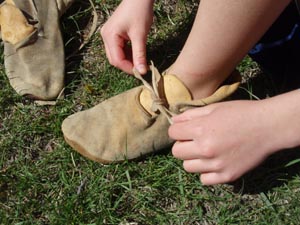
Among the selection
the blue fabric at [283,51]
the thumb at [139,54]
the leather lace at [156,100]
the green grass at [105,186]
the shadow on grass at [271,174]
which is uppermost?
the blue fabric at [283,51]

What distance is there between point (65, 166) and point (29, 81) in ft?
0.98

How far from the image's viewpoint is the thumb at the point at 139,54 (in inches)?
63.0

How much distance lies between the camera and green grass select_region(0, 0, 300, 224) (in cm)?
157

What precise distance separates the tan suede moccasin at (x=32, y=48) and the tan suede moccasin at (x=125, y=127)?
0.19m

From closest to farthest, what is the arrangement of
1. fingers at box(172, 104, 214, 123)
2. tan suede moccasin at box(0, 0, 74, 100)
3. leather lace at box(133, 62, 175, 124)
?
→ 1. fingers at box(172, 104, 214, 123)
2. leather lace at box(133, 62, 175, 124)
3. tan suede moccasin at box(0, 0, 74, 100)

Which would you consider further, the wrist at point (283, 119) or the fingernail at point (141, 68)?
the fingernail at point (141, 68)

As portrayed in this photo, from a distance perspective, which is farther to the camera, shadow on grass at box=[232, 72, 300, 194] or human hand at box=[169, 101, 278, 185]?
shadow on grass at box=[232, 72, 300, 194]

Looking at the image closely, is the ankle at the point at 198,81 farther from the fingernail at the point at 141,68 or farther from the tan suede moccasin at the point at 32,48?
the tan suede moccasin at the point at 32,48

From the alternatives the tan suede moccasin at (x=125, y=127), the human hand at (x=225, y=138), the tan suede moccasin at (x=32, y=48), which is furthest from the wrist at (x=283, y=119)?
the tan suede moccasin at (x=32, y=48)

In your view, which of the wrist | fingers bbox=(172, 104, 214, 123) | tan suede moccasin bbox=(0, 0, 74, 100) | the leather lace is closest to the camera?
the wrist

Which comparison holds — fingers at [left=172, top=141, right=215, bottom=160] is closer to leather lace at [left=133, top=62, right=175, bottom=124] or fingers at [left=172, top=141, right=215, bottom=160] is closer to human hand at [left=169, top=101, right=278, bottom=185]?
human hand at [left=169, top=101, right=278, bottom=185]

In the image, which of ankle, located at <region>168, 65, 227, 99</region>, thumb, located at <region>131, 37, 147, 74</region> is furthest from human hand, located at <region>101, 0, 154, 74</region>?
ankle, located at <region>168, 65, 227, 99</region>

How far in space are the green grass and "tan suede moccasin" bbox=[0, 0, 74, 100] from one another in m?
0.05

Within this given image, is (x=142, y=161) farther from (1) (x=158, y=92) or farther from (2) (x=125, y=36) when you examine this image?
(2) (x=125, y=36)
